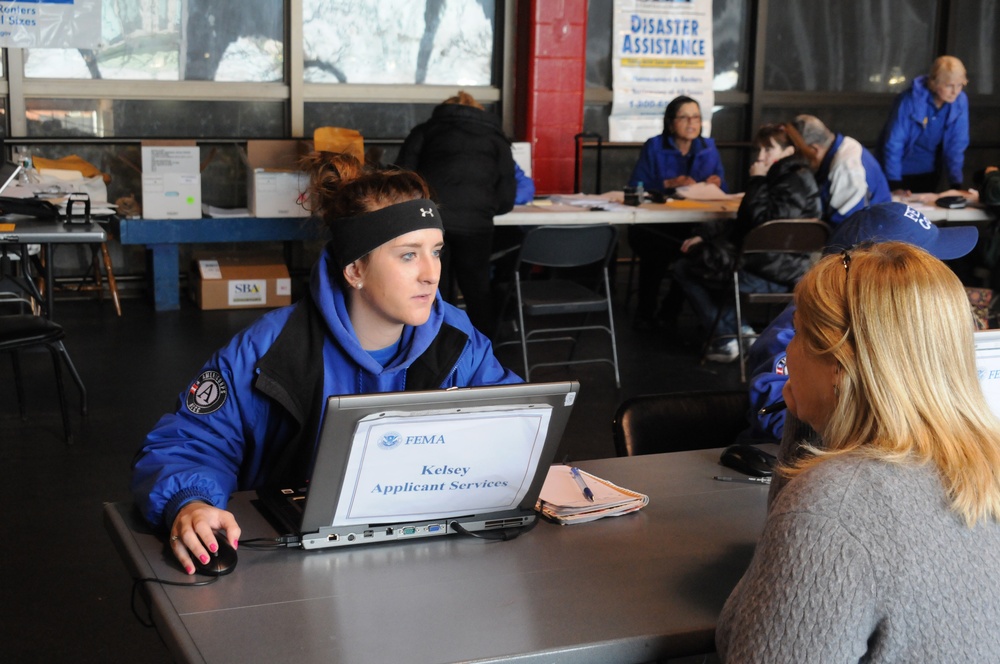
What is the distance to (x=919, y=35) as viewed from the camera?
8.52 metres

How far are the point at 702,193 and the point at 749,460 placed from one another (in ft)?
14.5

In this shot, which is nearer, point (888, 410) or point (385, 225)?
point (888, 410)

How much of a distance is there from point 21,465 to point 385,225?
244 centimetres

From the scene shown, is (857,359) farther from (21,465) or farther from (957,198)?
(957,198)

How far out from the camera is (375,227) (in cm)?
190

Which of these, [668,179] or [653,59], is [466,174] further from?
[653,59]

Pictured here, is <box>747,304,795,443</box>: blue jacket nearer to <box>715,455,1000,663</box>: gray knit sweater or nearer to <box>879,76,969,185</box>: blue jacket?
<box>715,455,1000,663</box>: gray knit sweater

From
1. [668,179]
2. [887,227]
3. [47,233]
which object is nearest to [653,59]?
[668,179]

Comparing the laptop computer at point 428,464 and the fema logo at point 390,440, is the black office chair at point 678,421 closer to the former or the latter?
the laptop computer at point 428,464

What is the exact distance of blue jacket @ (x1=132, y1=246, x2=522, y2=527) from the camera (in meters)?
1.73

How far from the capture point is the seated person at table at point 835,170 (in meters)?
5.37

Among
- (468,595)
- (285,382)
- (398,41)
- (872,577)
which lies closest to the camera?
(872,577)

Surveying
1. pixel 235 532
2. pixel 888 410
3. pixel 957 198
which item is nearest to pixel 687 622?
pixel 888 410

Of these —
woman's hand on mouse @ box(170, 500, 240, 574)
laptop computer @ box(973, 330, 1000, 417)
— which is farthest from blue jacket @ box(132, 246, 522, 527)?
laptop computer @ box(973, 330, 1000, 417)
